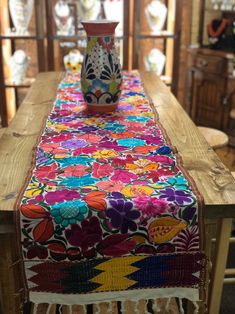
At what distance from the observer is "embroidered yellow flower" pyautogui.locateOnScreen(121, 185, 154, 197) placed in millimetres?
Answer: 1058

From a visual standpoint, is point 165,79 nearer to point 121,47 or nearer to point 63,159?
point 121,47

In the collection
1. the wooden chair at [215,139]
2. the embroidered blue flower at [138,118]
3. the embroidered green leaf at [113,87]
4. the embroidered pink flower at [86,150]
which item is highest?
the embroidered green leaf at [113,87]

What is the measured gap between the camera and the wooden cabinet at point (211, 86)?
3428 mm

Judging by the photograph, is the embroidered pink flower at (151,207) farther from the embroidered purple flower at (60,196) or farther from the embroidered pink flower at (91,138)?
the embroidered pink flower at (91,138)

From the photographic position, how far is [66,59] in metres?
3.52

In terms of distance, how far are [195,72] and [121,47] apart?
27.8 inches

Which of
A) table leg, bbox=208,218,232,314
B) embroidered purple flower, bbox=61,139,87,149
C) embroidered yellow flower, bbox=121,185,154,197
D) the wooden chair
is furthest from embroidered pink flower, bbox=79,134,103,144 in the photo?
the wooden chair

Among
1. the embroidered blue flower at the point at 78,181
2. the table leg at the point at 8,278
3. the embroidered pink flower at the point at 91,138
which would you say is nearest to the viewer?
the embroidered blue flower at the point at 78,181

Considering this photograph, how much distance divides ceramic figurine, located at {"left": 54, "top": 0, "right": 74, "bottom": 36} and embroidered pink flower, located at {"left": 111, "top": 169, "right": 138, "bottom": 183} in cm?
252

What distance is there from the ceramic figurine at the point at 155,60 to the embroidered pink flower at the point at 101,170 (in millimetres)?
2368

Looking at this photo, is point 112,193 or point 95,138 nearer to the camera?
point 112,193

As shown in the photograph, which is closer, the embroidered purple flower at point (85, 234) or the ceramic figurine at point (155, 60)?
the embroidered purple flower at point (85, 234)

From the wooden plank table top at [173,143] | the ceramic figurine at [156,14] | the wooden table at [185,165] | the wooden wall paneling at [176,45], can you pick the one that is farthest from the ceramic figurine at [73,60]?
the wooden table at [185,165]

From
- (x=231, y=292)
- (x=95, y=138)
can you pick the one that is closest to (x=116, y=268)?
(x=95, y=138)
